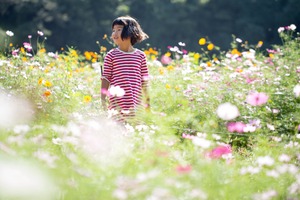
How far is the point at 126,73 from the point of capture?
11.1 ft

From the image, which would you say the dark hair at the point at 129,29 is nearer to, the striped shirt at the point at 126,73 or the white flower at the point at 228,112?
the striped shirt at the point at 126,73

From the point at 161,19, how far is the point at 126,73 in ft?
55.8

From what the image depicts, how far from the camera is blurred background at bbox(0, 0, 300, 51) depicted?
18.2 meters

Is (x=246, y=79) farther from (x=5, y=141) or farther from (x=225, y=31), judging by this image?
(x=225, y=31)

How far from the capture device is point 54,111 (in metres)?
3.44

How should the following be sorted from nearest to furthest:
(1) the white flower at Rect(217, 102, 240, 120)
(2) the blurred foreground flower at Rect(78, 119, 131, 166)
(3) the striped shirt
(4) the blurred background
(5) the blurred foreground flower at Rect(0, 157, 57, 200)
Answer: (5) the blurred foreground flower at Rect(0, 157, 57, 200) < (2) the blurred foreground flower at Rect(78, 119, 131, 166) < (1) the white flower at Rect(217, 102, 240, 120) < (3) the striped shirt < (4) the blurred background

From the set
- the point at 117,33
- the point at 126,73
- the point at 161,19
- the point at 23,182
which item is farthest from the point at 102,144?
the point at 161,19

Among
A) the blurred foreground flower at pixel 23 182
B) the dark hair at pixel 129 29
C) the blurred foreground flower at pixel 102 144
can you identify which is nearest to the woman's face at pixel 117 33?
the dark hair at pixel 129 29

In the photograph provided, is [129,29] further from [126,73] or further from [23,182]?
[23,182]

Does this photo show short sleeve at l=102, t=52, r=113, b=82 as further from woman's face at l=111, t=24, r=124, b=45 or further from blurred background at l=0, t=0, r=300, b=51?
blurred background at l=0, t=0, r=300, b=51

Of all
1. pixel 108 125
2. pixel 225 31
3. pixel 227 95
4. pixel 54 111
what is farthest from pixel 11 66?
pixel 225 31

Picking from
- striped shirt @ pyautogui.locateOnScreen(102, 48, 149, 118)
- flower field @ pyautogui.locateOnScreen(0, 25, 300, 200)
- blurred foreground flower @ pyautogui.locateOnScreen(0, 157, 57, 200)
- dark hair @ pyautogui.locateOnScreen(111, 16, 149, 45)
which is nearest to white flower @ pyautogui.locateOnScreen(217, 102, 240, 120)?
flower field @ pyautogui.locateOnScreen(0, 25, 300, 200)

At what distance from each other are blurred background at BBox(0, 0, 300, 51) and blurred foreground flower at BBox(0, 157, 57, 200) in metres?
16.4

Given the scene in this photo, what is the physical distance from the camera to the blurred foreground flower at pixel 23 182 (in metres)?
1.51
